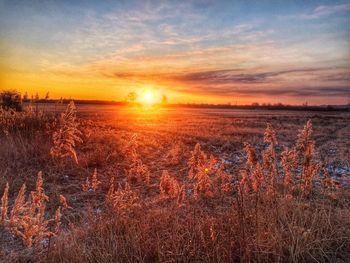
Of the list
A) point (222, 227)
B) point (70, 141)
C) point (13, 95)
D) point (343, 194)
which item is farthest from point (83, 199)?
point (13, 95)

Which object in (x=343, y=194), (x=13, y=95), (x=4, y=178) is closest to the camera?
(x=343, y=194)

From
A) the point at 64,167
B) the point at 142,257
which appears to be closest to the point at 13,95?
the point at 64,167

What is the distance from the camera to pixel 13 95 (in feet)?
79.3

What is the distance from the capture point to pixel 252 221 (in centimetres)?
385

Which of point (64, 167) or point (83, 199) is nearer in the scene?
point (83, 199)

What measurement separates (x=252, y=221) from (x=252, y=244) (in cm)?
40

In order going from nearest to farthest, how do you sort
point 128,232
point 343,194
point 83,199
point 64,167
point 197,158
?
1. point 128,232
2. point 197,158
3. point 343,194
4. point 83,199
5. point 64,167

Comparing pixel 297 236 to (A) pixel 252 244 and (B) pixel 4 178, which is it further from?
(B) pixel 4 178

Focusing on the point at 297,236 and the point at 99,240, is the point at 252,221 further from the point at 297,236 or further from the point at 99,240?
the point at 99,240

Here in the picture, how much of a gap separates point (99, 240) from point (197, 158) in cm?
198

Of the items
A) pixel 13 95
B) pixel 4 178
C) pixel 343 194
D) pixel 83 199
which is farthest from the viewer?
pixel 13 95

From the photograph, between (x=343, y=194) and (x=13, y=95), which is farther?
(x=13, y=95)

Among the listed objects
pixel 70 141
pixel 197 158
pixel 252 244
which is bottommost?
pixel 252 244

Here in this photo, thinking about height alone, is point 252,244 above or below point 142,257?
above
